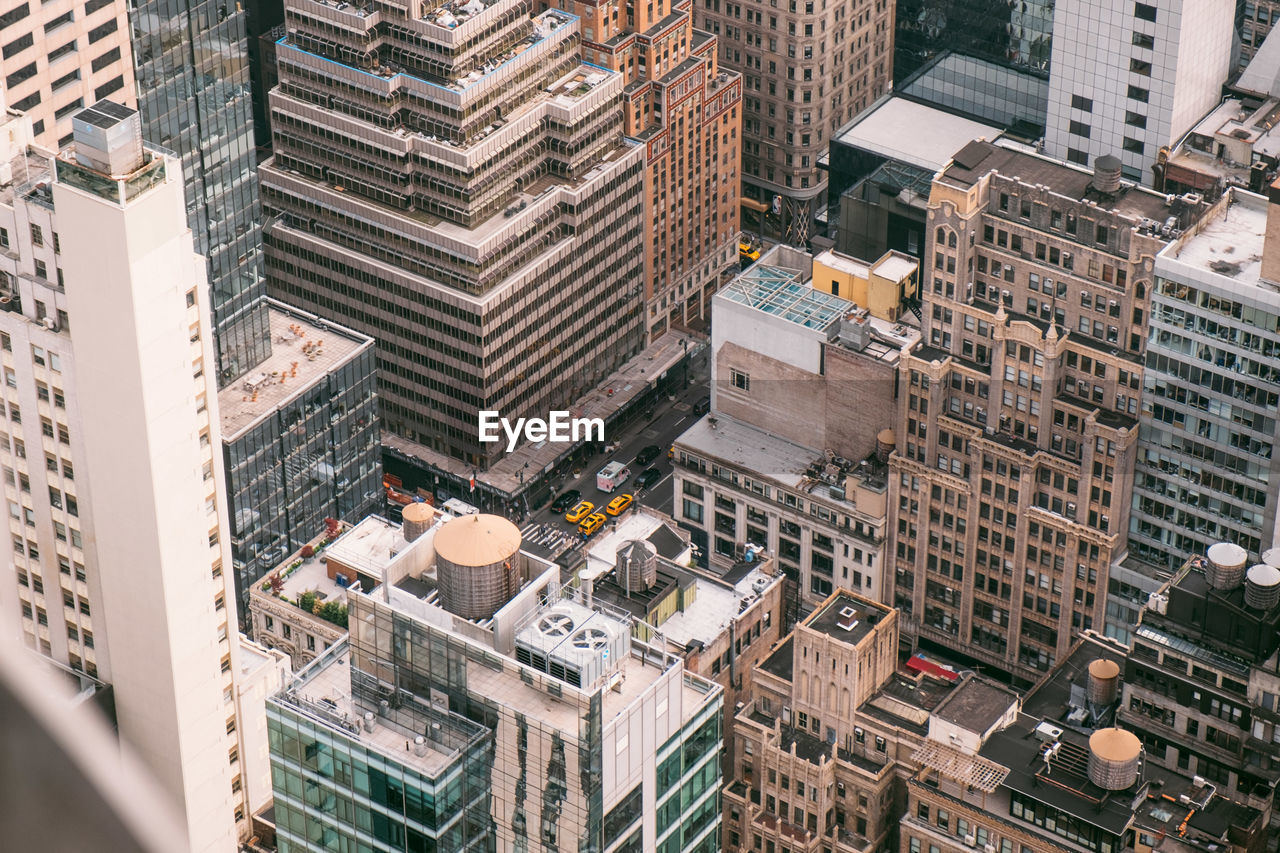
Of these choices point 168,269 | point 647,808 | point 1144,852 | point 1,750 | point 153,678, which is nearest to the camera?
point 1,750

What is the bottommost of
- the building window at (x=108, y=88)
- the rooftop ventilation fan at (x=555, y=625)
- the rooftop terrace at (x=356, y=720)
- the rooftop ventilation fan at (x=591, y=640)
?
the rooftop terrace at (x=356, y=720)

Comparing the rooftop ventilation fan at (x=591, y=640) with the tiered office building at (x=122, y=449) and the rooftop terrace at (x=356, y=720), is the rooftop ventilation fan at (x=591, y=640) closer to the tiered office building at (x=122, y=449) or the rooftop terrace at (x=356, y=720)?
the rooftop terrace at (x=356, y=720)

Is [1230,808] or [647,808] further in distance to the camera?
[1230,808]

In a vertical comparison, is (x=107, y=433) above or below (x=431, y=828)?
above

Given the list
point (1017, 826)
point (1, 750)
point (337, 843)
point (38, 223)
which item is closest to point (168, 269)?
point (38, 223)

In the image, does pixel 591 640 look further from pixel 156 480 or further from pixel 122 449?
pixel 122 449

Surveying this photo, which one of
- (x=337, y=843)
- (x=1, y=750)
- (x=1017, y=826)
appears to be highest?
(x=1, y=750)

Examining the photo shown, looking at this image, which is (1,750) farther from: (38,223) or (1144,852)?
(1144,852)

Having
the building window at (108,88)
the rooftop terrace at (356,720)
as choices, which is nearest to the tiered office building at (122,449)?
the rooftop terrace at (356,720)

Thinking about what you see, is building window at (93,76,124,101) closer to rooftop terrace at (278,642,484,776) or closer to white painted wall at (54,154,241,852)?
rooftop terrace at (278,642,484,776)

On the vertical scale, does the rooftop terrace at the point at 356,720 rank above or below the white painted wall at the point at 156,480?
Result: below
